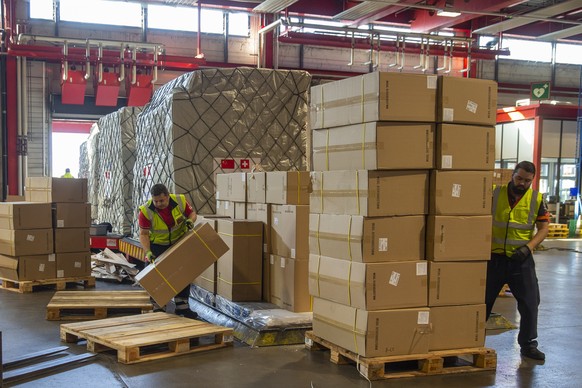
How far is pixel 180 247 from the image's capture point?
5777 mm

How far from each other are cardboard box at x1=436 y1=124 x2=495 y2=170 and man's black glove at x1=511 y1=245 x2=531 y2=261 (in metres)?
0.74

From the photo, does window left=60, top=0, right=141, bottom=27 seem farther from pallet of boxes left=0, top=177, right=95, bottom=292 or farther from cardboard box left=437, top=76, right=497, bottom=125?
cardboard box left=437, top=76, right=497, bottom=125

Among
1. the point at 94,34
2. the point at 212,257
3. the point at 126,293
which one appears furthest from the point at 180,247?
the point at 94,34

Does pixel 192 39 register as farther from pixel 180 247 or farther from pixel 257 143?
pixel 180 247

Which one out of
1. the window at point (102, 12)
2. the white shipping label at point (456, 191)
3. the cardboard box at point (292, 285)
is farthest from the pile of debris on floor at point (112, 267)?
the window at point (102, 12)

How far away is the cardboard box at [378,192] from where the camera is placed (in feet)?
14.8

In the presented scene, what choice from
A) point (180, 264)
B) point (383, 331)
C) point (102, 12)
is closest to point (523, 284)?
point (383, 331)

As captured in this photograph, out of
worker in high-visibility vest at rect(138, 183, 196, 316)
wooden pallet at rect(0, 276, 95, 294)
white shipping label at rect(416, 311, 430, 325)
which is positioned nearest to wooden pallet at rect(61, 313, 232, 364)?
worker in high-visibility vest at rect(138, 183, 196, 316)

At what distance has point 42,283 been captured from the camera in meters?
8.34

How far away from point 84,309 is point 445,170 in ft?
14.1

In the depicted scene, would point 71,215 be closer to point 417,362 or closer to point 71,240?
point 71,240

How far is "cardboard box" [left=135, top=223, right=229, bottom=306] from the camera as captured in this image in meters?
5.73

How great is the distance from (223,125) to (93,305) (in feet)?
9.35

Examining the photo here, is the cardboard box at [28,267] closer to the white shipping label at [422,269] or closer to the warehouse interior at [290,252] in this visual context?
the warehouse interior at [290,252]
